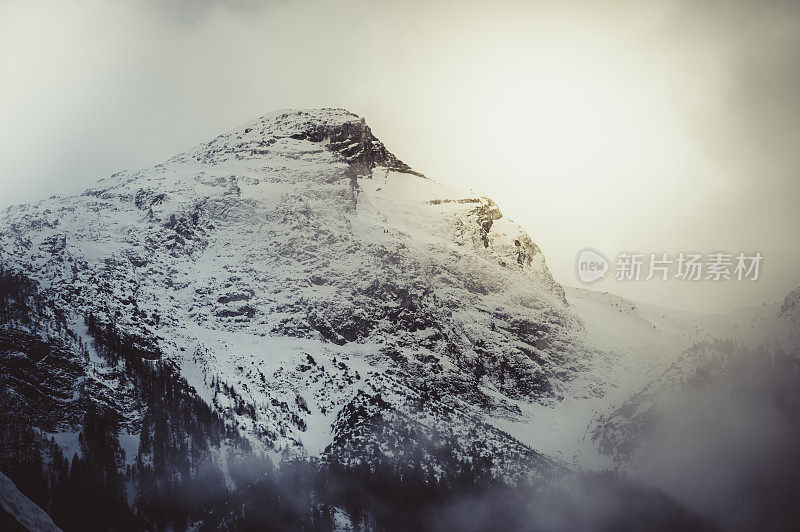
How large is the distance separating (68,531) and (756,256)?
189 meters

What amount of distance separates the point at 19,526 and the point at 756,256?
174565mm

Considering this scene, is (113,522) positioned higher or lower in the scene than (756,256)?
lower

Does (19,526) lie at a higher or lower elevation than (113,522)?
higher

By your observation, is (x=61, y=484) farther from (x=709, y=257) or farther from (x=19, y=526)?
(x=19, y=526)

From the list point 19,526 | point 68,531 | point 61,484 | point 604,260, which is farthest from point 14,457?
point 19,526

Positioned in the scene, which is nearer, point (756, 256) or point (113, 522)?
point (756, 256)

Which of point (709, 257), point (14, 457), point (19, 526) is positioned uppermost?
point (709, 257)

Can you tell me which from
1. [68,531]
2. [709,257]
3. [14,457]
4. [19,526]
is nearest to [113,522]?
[68,531]

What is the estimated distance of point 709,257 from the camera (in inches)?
6373

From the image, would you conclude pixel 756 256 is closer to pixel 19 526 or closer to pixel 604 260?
A: pixel 604 260

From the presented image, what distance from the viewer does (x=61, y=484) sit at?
199 meters

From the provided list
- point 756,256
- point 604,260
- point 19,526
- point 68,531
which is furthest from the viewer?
point 604,260

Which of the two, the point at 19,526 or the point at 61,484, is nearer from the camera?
the point at 19,526

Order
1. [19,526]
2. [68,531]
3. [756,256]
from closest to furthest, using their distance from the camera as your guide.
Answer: [19,526], [756,256], [68,531]
